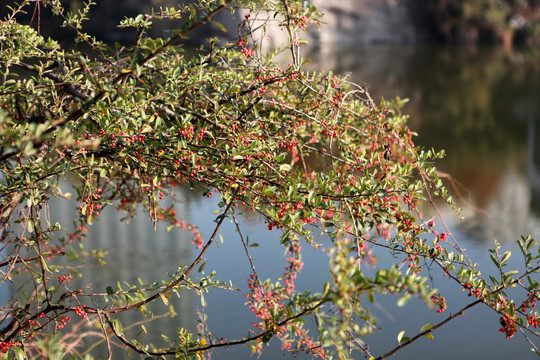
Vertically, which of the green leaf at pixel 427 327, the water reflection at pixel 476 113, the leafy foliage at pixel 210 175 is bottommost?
the green leaf at pixel 427 327

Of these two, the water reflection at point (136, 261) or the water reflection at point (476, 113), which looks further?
the water reflection at point (476, 113)

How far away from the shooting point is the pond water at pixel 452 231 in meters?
1.91

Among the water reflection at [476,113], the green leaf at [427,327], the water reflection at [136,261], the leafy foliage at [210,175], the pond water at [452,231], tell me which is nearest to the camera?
the green leaf at [427,327]

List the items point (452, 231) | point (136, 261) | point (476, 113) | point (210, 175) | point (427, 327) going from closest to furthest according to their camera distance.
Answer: point (427, 327) → point (210, 175) → point (136, 261) → point (452, 231) → point (476, 113)

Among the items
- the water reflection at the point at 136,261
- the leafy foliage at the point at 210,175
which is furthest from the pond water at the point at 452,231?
the leafy foliage at the point at 210,175

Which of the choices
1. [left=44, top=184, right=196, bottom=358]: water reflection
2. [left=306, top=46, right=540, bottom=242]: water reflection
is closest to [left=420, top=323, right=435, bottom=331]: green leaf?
[left=306, top=46, right=540, bottom=242]: water reflection

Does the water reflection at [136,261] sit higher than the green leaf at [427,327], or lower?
higher

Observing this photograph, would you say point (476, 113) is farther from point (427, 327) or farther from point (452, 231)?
point (427, 327)

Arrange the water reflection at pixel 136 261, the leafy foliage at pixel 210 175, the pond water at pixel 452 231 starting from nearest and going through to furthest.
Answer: the leafy foliage at pixel 210 175 → the pond water at pixel 452 231 → the water reflection at pixel 136 261

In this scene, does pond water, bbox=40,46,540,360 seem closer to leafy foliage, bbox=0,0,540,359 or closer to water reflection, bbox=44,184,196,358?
water reflection, bbox=44,184,196,358

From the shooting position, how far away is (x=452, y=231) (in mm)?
2730

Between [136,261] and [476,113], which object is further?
[476,113]

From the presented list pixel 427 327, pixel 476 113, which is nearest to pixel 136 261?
pixel 427 327

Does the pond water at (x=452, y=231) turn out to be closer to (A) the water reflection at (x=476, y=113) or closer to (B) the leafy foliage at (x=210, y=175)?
(A) the water reflection at (x=476, y=113)
